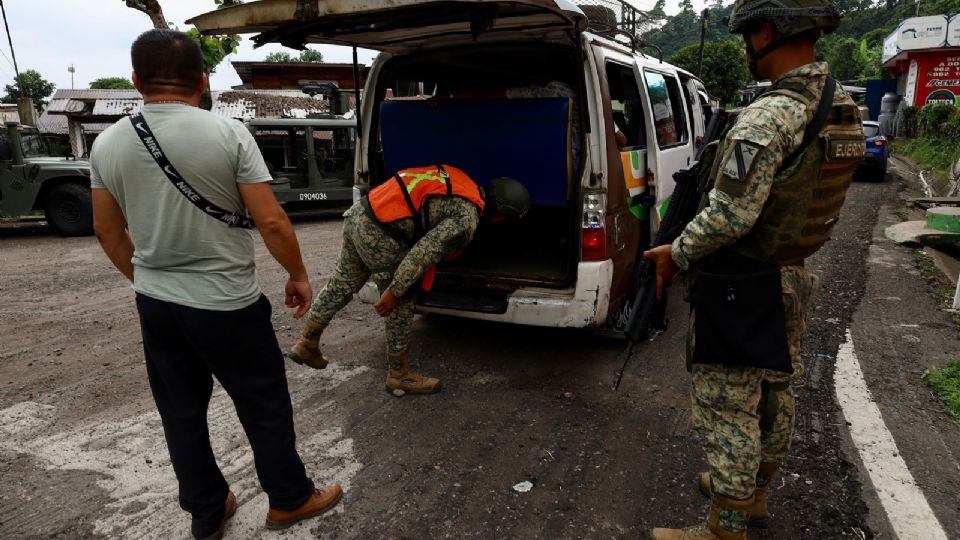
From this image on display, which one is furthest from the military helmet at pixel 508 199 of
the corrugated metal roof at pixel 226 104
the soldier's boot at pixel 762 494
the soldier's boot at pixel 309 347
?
the corrugated metal roof at pixel 226 104

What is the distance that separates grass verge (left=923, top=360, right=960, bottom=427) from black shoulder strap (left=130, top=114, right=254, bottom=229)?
349 cm

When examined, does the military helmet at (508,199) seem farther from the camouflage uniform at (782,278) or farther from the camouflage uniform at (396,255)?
the camouflage uniform at (782,278)

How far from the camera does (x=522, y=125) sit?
12.0ft

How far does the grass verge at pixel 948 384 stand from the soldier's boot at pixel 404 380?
8.78 ft

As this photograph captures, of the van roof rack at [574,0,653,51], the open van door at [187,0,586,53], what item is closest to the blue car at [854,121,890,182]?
the van roof rack at [574,0,653,51]

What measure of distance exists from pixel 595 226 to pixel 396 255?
43.5 inches

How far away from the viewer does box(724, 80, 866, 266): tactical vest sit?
6.09ft

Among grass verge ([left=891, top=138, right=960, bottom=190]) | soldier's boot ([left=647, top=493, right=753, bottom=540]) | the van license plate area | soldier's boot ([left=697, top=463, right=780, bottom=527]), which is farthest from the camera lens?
grass verge ([left=891, top=138, right=960, bottom=190])

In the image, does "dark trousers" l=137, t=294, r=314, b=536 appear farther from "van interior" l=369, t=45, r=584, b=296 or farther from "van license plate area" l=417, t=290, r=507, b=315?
"van interior" l=369, t=45, r=584, b=296

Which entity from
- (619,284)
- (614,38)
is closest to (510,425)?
→ (619,284)

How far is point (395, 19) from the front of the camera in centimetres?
298

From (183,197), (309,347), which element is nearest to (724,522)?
(183,197)

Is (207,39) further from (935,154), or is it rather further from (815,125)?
(935,154)

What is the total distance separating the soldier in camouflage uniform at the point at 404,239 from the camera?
3201 mm
